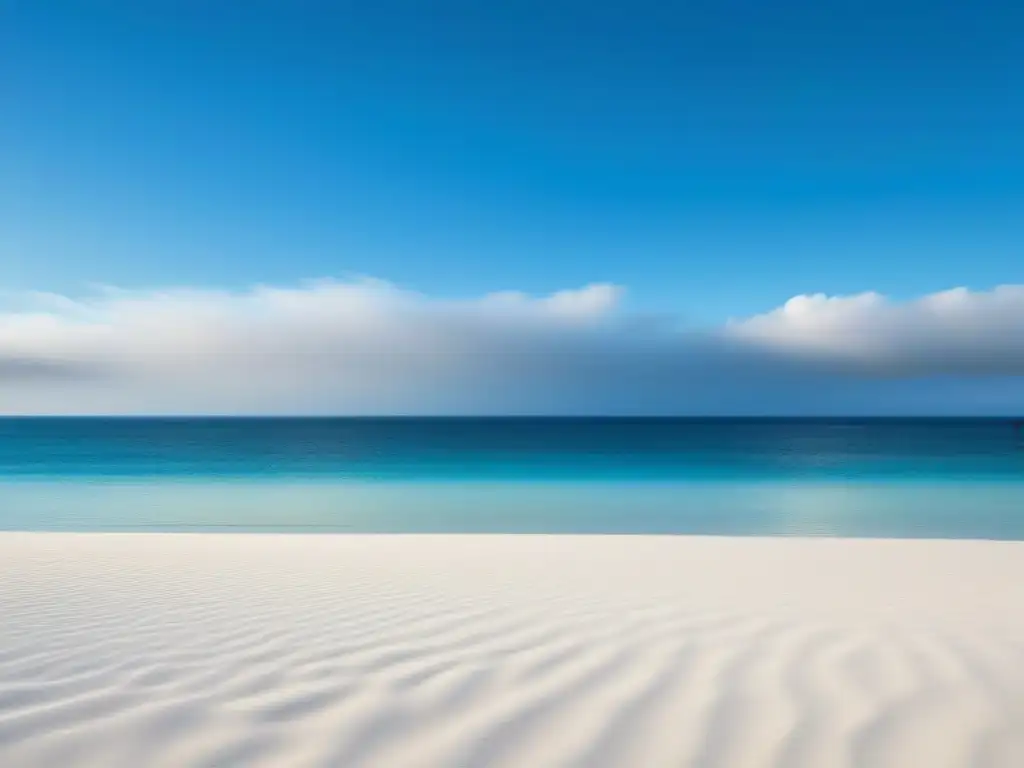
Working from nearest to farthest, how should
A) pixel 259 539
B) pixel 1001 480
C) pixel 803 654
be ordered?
1. pixel 803 654
2. pixel 259 539
3. pixel 1001 480

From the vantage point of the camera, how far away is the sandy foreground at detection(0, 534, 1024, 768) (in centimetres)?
236

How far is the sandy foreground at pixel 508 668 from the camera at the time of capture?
2361mm

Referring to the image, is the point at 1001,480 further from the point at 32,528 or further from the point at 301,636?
the point at 32,528

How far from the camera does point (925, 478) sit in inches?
949

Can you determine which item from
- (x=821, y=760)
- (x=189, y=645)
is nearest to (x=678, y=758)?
(x=821, y=760)

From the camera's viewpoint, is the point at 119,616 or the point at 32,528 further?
the point at 32,528

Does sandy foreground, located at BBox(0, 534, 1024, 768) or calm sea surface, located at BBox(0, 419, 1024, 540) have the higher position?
sandy foreground, located at BBox(0, 534, 1024, 768)

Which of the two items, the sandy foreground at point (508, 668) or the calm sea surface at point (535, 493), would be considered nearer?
the sandy foreground at point (508, 668)

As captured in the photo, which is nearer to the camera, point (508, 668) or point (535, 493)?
point (508, 668)

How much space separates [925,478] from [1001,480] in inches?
91.9

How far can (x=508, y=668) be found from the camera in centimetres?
327

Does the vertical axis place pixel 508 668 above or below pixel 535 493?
above

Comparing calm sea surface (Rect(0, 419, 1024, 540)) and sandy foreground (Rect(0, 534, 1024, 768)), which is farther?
calm sea surface (Rect(0, 419, 1024, 540))

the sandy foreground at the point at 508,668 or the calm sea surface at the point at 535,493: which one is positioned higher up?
the sandy foreground at the point at 508,668
